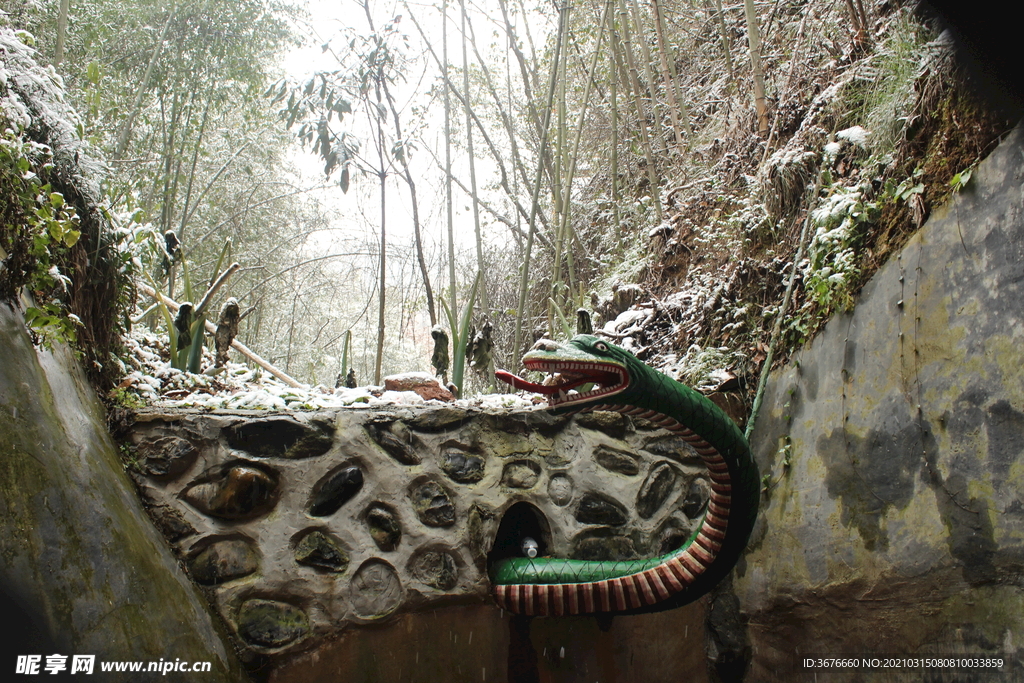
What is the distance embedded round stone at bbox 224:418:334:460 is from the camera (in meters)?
1.95

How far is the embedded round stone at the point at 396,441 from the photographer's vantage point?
83.6 inches

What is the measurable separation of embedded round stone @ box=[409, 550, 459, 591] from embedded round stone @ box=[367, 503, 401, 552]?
0.10 meters

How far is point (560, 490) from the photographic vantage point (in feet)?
7.60

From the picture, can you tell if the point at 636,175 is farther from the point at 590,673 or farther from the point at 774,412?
the point at 590,673

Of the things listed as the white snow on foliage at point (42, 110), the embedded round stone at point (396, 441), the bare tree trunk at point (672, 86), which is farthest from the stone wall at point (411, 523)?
the bare tree trunk at point (672, 86)

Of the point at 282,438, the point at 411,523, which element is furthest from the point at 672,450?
the point at 282,438

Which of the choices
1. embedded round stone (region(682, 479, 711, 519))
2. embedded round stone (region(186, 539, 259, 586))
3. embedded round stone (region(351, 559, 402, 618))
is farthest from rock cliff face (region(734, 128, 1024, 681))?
embedded round stone (region(186, 539, 259, 586))

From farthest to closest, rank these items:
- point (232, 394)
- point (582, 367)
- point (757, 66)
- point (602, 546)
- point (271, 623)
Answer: point (757, 66) → point (232, 394) → point (602, 546) → point (271, 623) → point (582, 367)

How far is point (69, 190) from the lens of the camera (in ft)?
6.39

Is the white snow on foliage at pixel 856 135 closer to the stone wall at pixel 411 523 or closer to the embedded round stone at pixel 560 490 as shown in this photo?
the stone wall at pixel 411 523

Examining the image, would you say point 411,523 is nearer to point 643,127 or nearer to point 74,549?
point 74,549

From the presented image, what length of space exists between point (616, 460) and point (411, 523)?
87cm

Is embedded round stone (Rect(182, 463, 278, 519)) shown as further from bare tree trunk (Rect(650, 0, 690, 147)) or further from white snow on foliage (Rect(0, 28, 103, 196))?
bare tree trunk (Rect(650, 0, 690, 147))

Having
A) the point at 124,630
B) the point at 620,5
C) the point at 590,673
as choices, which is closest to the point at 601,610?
the point at 590,673
